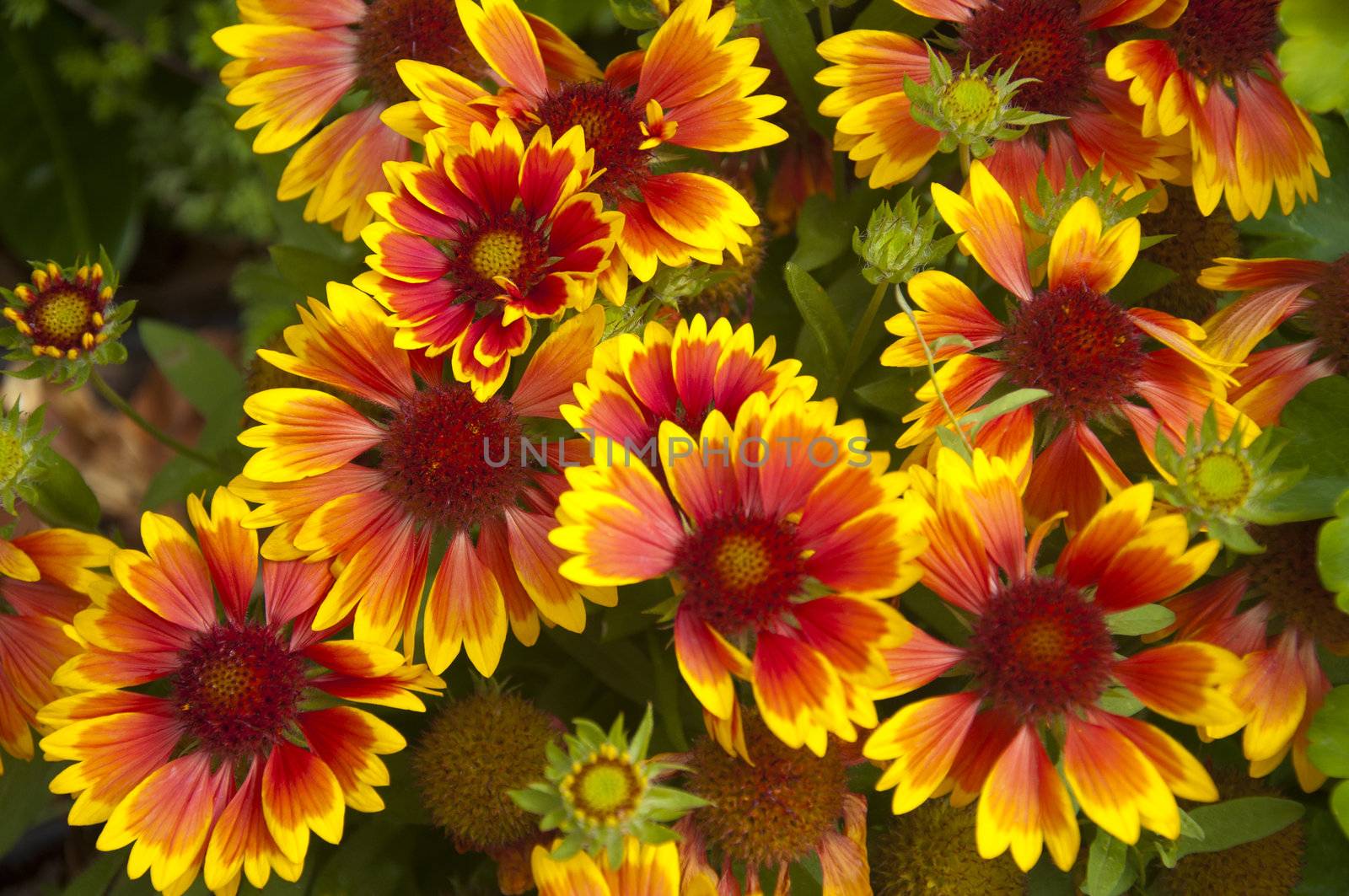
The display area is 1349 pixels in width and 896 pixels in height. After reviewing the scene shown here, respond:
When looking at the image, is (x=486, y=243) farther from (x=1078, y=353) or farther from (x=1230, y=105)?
(x=1230, y=105)

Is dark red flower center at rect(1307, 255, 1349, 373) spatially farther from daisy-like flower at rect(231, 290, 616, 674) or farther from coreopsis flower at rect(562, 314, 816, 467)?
daisy-like flower at rect(231, 290, 616, 674)

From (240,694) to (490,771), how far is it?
23 cm

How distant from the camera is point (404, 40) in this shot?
1252 millimetres

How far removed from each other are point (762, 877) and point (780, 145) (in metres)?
0.88

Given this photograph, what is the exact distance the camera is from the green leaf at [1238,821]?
3.18 feet

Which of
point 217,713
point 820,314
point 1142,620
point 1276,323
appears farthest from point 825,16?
point 217,713

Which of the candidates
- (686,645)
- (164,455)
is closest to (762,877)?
(686,645)

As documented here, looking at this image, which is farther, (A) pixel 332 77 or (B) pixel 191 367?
(B) pixel 191 367

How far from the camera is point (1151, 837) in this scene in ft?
3.28

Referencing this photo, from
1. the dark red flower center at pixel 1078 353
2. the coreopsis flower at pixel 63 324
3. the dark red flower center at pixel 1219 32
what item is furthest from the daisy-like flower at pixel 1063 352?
the coreopsis flower at pixel 63 324

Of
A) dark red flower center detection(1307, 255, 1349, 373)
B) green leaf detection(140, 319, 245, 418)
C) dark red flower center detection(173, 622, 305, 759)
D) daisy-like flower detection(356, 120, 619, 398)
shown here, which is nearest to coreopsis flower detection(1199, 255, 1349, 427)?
dark red flower center detection(1307, 255, 1349, 373)

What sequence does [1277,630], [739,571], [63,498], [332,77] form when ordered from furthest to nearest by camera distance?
[332,77]
[63,498]
[1277,630]
[739,571]

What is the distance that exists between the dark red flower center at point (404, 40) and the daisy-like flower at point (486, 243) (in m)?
0.31

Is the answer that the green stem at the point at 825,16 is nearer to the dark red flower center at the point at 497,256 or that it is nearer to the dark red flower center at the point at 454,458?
the dark red flower center at the point at 497,256
